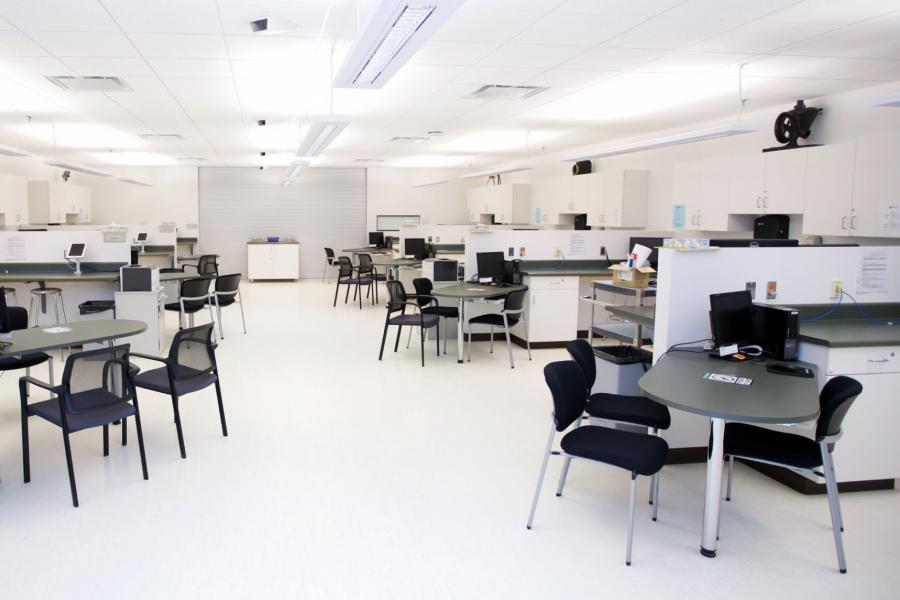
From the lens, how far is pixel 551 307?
278 inches

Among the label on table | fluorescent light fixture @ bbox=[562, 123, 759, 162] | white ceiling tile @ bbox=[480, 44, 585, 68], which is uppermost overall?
white ceiling tile @ bbox=[480, 44, 585, 68]

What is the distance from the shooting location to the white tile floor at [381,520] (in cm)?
254

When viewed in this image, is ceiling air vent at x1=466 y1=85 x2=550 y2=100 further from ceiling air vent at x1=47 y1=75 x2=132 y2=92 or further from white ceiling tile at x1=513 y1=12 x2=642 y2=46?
ceiling air vent at x1=47 y1=75 x2=132 y2=92

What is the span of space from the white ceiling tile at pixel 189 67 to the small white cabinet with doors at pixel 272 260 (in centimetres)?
909

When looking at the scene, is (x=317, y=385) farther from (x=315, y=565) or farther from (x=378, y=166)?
(x=378, y=166)

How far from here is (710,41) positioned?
4.44 metres

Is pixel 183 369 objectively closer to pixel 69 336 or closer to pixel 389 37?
pixel 69 336

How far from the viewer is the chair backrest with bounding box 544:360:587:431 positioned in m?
2.85

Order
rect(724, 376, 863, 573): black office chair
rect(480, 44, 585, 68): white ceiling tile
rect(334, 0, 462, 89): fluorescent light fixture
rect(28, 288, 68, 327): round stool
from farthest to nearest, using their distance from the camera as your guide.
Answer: rect(28, 288, 68, 327): round stool → rect(480, 44, 585, 68): white ceiling tile → rect(724, 376, 863, 573): black office chair → rect(334, 0, 462, 89): fluorescent light fixture

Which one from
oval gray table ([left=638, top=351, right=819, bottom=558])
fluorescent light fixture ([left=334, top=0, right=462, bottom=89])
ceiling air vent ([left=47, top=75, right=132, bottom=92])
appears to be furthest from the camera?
ceiling air vent ([left=47, top=75, right=132, bottom=92])

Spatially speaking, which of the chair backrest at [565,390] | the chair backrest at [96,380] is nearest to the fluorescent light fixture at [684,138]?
the chair backrest at [565,390]

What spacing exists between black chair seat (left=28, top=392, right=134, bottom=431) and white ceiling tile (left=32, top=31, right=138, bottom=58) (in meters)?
2.63

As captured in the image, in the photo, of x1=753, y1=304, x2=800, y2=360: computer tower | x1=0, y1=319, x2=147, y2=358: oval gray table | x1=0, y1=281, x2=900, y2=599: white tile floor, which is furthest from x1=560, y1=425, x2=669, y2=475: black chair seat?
x1=0, y1=319, x2=147, y2=358: oval gray table

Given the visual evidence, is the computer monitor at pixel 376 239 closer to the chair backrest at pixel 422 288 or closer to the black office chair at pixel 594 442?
the chair backrest at pixel 422 288
